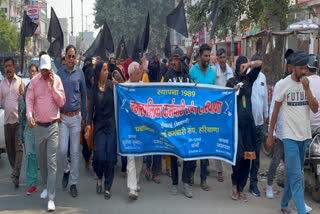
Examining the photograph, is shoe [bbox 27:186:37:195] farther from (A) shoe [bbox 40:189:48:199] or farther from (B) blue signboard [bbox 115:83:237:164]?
(B) blue signboard [bbox 115:83:237:164]

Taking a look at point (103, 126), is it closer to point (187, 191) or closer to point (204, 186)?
point (187, 191)

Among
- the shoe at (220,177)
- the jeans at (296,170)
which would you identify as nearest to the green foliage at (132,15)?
the shoe at (220,177)

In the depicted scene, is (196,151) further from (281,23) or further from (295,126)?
(281,23)

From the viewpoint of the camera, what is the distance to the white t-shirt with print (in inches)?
223

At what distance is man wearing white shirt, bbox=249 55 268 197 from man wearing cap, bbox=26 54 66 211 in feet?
8.88

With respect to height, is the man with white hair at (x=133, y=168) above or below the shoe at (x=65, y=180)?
above

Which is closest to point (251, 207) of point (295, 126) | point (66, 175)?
point (295, 126)

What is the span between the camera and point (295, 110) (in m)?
5.71

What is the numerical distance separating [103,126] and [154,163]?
1.36 m

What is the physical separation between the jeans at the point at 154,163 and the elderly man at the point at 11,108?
6.55 ft

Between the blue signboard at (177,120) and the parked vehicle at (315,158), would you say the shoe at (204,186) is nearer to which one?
the blue signboard at (177,120)

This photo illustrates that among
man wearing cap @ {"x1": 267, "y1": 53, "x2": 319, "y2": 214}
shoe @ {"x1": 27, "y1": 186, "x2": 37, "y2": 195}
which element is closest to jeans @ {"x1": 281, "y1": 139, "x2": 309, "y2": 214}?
man wearing cap @ {"x1": 267, "y1": 53, "x2": 319, "y2": 214}

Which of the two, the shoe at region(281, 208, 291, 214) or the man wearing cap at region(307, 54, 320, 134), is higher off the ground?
the man wearing cap at region(307, 54, 320, 134)

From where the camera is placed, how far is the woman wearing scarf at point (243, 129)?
6766mm
